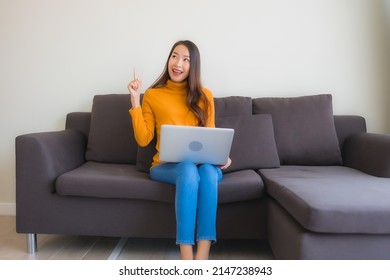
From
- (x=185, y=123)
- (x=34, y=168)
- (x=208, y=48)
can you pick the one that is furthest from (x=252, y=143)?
(x=34, y=168)

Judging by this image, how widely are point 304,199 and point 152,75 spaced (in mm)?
1586

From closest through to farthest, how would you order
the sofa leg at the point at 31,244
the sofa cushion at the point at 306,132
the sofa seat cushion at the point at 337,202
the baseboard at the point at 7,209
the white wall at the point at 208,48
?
the sofa seat cushion at the point at 337,202 → the sofa leg at the point at 31,244 → the sofa cushion at the point at 306,132 → the white wall at the point at 208,48 → the baseboard at the point at 7,209

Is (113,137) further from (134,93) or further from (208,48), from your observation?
(208,48)

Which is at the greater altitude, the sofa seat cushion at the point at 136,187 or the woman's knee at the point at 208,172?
the woman's knee at the point at 208,172

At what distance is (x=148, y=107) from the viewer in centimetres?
190

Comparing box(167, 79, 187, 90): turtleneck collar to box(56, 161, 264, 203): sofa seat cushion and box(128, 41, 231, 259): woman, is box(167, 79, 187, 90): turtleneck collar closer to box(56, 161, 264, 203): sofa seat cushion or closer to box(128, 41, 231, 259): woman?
box(128, 41, 231, 259): woman

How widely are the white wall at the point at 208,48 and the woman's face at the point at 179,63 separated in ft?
2.02

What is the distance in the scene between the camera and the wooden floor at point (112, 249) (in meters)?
1.75

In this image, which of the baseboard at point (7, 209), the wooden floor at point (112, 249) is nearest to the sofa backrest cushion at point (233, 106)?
the wooden floor at point (112, 249)

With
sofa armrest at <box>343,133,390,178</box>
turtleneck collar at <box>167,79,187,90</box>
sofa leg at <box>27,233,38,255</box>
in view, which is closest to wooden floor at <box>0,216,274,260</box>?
sofa leg at <box>27,233,38,255</box>

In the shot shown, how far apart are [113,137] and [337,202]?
145 cm

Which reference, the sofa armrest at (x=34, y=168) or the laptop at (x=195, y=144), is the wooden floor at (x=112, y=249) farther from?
the laptop at (x=195, y=144)
